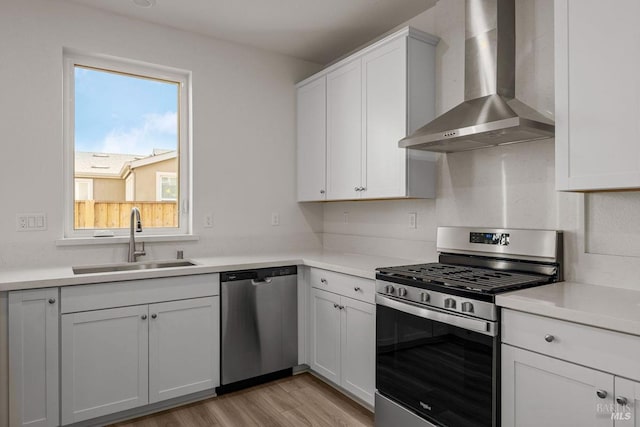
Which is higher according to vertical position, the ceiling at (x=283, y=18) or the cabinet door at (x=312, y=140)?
the ceiling at (x=283, y=18)

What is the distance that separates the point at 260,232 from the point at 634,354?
2.68 meters

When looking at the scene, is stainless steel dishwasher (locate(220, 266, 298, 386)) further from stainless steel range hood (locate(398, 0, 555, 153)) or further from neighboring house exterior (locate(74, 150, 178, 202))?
stainless steel range hood (locate(398, 0, 555, 153))

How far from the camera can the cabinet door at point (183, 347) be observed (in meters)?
2.43

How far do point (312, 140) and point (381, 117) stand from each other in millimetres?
862

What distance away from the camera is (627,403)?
4.22ft

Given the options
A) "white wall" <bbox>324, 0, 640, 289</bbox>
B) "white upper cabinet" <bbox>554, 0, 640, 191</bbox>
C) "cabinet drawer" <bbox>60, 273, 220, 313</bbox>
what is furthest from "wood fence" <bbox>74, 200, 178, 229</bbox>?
"white upper cabinet" <bbox>554, 0, 640, 191</bbox>

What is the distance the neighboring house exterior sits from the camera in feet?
9.35

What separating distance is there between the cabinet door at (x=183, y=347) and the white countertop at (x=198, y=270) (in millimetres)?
206

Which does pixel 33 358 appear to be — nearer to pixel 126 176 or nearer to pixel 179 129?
pixel 126 176

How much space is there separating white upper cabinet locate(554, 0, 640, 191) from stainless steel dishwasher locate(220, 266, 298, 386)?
185cm

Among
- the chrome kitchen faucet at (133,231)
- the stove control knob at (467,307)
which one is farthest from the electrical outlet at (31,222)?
the stove control knob at (467,307)

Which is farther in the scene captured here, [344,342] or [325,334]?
[325,334]

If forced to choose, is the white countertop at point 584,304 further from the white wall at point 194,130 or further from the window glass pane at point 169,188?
the window glass pane at point 169,188

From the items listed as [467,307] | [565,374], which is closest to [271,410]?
[467,307]
